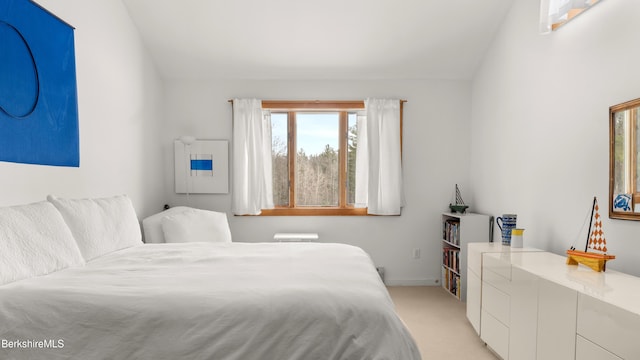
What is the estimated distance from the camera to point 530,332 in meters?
2.17

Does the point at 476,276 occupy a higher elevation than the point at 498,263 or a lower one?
lower

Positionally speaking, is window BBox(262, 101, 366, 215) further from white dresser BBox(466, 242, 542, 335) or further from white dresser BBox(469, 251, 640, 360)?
white dresser BBox(469, 251, 640, 360)

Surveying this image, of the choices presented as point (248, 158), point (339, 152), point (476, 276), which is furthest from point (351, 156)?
point (476, 276)

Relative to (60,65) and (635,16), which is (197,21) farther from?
(635,16)

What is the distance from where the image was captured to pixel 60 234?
6.63ft

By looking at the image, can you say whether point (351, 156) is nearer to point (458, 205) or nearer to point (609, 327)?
point (458, 205)

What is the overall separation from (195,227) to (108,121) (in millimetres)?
1177

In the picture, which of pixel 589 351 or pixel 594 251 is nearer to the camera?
pixel 589 351

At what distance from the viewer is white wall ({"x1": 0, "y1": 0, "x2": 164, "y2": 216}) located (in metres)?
2.49

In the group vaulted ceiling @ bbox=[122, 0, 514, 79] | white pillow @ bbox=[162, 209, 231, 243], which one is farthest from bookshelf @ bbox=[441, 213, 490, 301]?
white pillow @ bbox=[162, 209, 231, 243]

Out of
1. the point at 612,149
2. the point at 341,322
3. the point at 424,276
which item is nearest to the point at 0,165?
the point at 341,322

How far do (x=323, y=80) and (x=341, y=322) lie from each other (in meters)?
3.39

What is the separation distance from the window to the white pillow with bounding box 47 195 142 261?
6.33 feet

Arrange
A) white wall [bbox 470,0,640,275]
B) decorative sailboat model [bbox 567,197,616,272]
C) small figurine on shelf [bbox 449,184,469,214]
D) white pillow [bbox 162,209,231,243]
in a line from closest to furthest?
decorative sailboat model [bbox 567,197,616,272]
white wall [bbox 470,0,640,275]
white pillow [bbox 162,209,231,243]
small figurine on shelf [bbox 449,184,469,214]
